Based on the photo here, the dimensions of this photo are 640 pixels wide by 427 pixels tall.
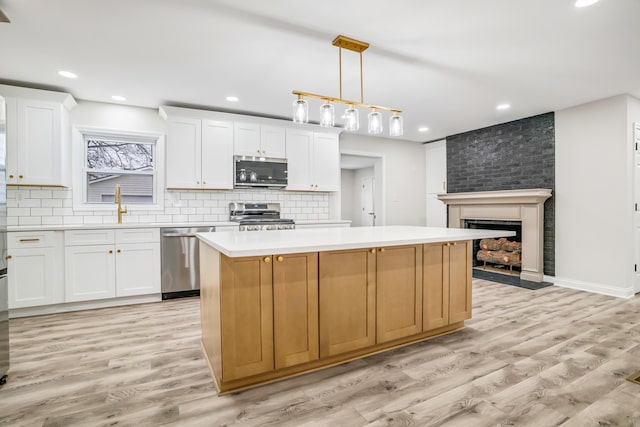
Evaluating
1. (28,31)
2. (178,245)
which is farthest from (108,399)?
(28,31)

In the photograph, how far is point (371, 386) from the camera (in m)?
2.01

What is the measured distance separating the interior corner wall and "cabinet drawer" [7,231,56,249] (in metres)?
6.32

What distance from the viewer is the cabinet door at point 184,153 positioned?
423 cm

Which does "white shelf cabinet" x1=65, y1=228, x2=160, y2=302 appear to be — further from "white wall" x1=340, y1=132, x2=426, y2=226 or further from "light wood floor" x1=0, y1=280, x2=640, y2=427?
"white wall" x1=340, y1=132, x2=426, y2=226

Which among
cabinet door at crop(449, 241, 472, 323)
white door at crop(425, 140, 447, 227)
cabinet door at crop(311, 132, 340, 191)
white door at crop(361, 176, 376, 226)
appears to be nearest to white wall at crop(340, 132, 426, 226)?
white door at crop(425, 140, 447, 227)

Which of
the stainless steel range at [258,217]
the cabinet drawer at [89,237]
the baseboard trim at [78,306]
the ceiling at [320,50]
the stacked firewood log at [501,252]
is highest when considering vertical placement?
the ceiling at [320,50]

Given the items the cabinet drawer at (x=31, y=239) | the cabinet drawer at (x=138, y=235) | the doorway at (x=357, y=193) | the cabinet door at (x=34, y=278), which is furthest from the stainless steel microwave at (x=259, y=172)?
the doorway at (x=357, y=193)

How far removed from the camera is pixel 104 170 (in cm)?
421

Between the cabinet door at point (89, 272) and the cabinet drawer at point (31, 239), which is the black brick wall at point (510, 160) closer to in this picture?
the cabinet door at point (89, 272)

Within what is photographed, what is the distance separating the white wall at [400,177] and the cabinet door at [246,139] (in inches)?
77.3

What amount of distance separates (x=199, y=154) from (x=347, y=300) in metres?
3.12

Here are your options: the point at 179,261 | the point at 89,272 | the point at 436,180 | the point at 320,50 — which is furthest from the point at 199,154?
the point at 436,180

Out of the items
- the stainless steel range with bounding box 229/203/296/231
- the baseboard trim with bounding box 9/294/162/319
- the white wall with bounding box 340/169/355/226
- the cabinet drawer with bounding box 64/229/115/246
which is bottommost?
the baseboard trim with bounding box 9/294/162/319

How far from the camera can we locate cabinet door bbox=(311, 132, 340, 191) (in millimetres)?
5176
